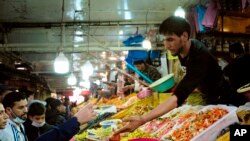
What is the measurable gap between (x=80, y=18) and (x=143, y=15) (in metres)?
2.16

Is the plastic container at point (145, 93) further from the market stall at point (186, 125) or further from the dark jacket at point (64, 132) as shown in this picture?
the dark jacket at point (64, 132)

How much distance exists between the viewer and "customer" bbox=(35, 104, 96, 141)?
314cm

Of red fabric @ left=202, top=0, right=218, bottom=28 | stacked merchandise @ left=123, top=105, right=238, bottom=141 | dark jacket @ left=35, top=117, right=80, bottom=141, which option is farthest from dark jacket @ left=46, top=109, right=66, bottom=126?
dark jacket @ left=35, top=117, right=80, bottom=141

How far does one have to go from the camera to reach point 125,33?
584 inches

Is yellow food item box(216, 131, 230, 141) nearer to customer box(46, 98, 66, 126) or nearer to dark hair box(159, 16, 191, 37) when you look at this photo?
dark hair box(159, 16, 191, 37)

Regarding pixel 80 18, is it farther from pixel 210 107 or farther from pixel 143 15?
pixel 210 107

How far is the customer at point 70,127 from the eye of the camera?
124 inches

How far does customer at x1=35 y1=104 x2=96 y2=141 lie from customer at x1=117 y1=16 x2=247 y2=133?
1.08 feet

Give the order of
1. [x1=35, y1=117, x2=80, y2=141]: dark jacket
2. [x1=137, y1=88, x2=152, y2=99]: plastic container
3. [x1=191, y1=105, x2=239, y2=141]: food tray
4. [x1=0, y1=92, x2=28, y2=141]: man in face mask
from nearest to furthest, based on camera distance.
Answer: [x1=35, y1=117, x2=80, y2=141]: dark jacket
[x1=191, y1=105, x2=239, y2=141]: food tray
[x1=0, y1=92, x2=28, y2=141]: man in face mask
[x1=137, y1=88, x2=152, y2=99]: plastic container

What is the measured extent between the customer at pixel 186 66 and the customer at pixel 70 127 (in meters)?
0.33

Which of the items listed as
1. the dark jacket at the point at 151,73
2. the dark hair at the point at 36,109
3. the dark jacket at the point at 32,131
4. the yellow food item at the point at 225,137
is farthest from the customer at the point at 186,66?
Result: the dark jacket at the point at 151,73

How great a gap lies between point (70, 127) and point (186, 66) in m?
1.28

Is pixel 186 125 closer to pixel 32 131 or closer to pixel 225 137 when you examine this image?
pixel 225 137

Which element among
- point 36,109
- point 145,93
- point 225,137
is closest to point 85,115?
point 225,137
